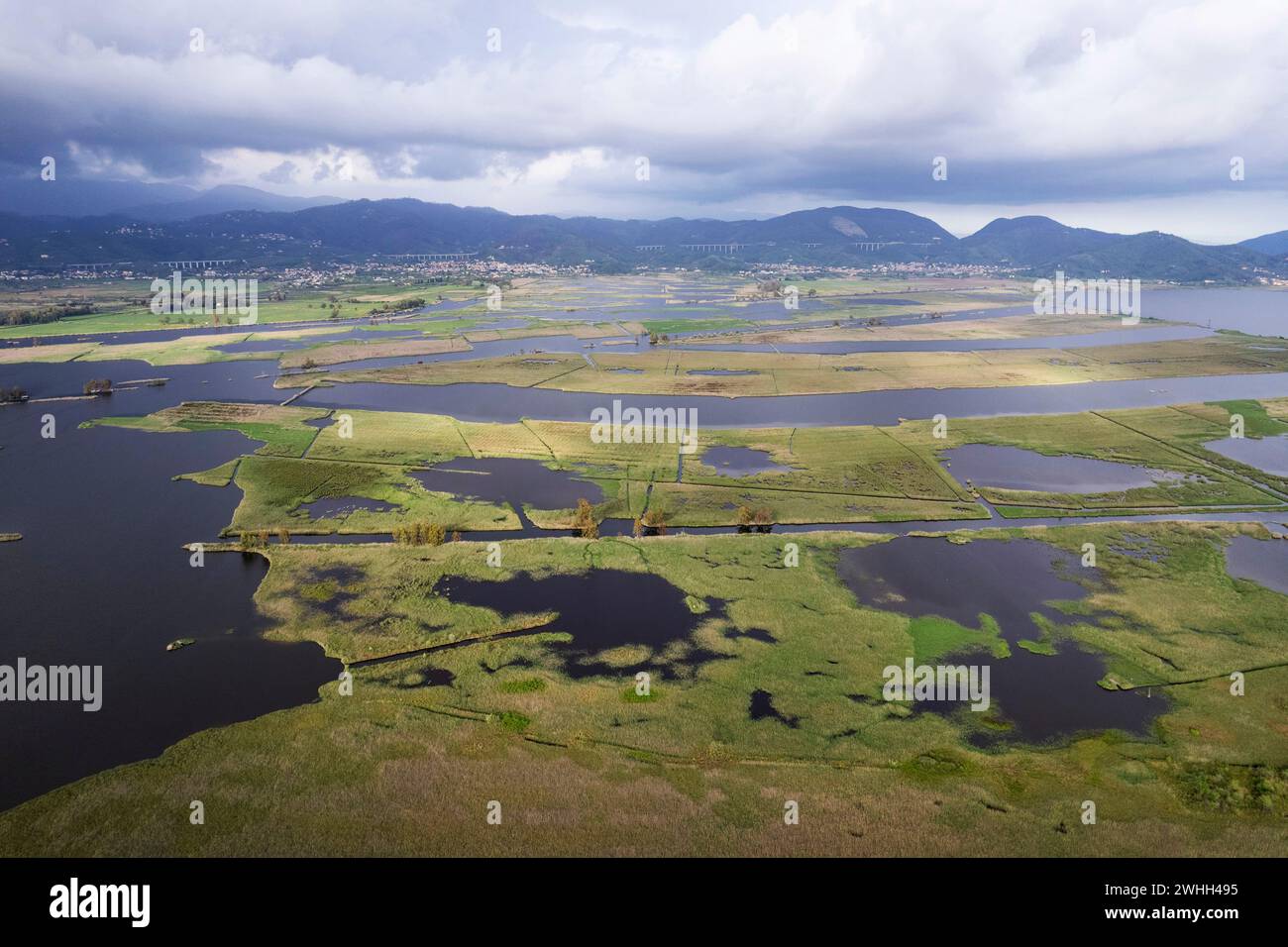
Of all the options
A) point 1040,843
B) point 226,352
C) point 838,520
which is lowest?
point 1040,843

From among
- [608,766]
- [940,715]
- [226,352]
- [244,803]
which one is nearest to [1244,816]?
[940,715]

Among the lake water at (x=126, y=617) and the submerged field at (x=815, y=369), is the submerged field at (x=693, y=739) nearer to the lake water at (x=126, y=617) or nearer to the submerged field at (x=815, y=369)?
the lake water at (x=126, y=617)

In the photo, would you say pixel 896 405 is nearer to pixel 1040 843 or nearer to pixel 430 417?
pixel 430 417

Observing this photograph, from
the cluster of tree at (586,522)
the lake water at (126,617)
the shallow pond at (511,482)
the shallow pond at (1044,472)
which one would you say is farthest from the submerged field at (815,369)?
the cluster of tree at (586,522)

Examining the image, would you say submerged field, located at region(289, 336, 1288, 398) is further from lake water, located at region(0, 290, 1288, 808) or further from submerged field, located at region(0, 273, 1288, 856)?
lake water, located at region(0, 290, 1288, 808)

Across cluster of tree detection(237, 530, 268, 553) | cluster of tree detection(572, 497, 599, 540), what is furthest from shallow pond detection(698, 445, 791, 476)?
cluster of tree detection(237, 530, 268, 553)

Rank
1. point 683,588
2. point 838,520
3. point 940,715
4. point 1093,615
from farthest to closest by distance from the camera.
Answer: point 838,520 < point 683,588 < point 1093,615 < point 940,715

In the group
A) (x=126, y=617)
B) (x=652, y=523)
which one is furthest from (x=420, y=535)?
(x=126, y=617)
